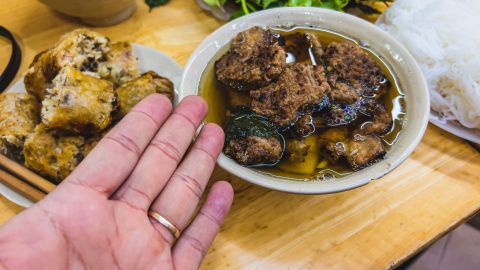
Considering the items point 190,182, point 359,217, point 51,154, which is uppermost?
point 190,182

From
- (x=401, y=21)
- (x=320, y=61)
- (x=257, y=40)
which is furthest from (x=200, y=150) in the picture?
(x=401, y=21)

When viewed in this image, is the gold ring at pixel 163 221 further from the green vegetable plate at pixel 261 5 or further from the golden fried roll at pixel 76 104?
the green vegetable plate at pixel 261 5

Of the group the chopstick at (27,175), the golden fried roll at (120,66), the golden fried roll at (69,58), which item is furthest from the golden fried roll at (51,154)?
the golden fried roll at (120,66)

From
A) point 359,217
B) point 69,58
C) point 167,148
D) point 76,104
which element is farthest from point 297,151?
point 69,58

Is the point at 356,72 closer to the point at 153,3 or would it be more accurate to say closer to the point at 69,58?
the point at 69,58

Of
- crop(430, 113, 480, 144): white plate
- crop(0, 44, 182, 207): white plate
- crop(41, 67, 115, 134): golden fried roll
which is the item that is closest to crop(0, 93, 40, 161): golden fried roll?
crop(41, 67, 115, 134): golden fried roll

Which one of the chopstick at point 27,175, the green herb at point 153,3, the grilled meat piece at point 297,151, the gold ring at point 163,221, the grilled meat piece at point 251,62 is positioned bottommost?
the chopstick at point 27,175

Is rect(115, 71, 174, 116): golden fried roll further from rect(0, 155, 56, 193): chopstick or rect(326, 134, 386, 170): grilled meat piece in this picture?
rect(326, 134, 386, 170): grilled meat piece
